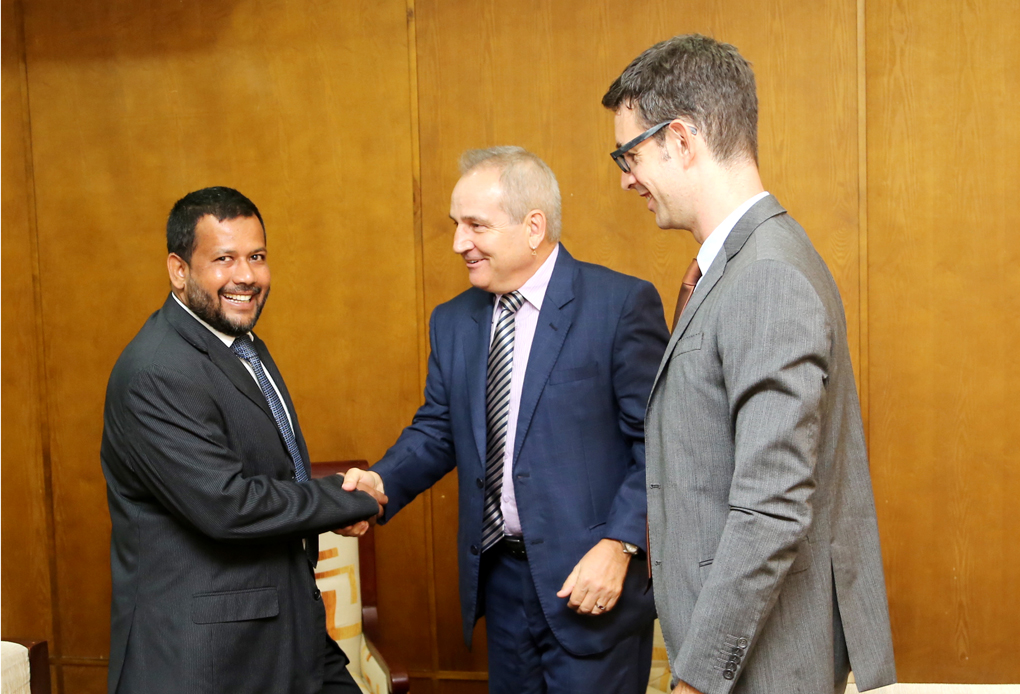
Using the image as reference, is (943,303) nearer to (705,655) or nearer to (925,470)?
(925,470)

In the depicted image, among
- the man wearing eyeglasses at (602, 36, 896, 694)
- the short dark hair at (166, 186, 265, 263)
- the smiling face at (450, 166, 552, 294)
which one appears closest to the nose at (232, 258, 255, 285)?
the short dark hair at (166, 186, 265, 263)

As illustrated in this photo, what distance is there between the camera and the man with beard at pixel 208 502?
202 cm

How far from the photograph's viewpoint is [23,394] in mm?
3771

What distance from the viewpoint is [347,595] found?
3.07 m

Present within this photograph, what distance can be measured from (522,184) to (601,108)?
109cm

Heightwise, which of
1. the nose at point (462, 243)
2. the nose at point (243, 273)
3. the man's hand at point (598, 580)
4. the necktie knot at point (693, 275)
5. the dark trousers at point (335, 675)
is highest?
the nose at point (462, 243)

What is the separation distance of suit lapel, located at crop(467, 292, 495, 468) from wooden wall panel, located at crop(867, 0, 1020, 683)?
1.65 meters

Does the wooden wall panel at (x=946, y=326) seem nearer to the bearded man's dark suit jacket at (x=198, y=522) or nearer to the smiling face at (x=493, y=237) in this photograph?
the smiling face at (x=493, y=237)

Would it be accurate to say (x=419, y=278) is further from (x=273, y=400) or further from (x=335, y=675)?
(x=335, y=675)

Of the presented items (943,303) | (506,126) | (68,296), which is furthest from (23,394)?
(943,303)

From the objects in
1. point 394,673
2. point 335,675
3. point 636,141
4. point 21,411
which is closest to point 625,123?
point 636,141

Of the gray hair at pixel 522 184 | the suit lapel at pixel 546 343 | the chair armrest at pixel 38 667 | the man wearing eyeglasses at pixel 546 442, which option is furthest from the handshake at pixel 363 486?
the chair armrest at pixel 38 667

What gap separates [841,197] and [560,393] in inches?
63.9

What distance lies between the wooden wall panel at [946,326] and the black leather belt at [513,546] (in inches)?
67.1
